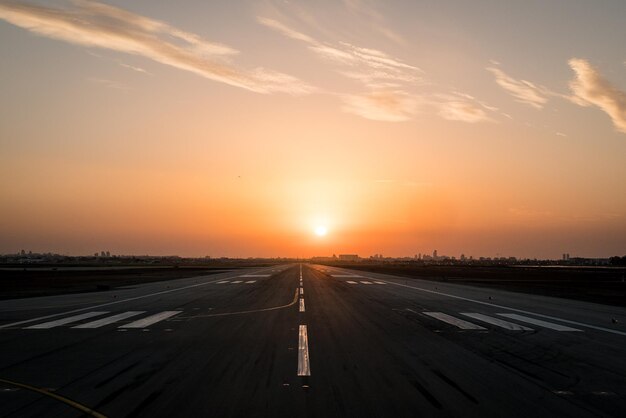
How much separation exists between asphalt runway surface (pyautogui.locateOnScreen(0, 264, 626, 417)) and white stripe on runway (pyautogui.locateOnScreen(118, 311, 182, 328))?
66 millimetres

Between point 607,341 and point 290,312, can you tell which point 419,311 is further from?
point 607,341

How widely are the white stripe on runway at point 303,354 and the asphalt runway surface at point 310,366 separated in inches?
0.9

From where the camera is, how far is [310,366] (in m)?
9.38

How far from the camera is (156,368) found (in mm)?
9234

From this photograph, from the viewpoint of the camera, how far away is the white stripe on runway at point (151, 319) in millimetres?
15398

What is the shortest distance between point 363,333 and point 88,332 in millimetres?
7769

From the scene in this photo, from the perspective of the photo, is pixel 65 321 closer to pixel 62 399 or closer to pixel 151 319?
pixel 151 319

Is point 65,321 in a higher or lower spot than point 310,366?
lower

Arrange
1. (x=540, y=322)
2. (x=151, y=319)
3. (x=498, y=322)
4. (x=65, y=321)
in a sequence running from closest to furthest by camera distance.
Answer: (x=65, y=321), (x=498, y=322), (x=540, y=322), (x=151, y=319)

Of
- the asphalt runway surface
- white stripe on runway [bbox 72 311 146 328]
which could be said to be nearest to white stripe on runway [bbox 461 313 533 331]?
the asphalt runway surface

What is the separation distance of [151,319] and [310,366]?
9.46 meters

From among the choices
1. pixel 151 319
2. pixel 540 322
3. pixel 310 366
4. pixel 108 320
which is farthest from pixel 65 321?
pixel 540 322

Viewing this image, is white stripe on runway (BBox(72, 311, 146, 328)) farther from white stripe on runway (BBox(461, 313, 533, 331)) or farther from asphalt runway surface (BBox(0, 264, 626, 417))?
white stripe on runway (BBox(461, 313, 533, 331))

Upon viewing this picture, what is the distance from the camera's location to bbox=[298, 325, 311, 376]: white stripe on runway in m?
8.95
